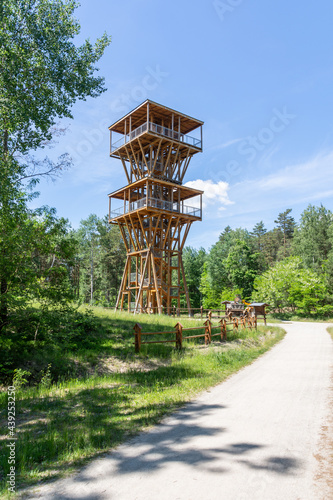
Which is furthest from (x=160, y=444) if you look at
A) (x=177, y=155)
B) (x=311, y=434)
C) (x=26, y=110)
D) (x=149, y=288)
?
(x=177, y=155)

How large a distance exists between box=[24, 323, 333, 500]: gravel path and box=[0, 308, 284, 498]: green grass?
0.41m

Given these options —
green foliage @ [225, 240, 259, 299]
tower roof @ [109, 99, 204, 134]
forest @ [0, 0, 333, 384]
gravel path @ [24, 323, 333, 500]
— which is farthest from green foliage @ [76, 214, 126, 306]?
gravel path @ [24, 323, 333, 500]

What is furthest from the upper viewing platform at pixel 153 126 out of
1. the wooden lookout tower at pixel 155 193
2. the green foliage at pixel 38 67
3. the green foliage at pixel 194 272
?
the green foliage at pixel 194 272

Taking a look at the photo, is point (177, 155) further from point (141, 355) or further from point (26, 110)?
point (141, 355)

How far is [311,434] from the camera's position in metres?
5.25

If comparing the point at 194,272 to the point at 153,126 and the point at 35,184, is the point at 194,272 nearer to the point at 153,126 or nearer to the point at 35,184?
the point at 153,126

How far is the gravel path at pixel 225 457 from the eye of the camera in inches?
142

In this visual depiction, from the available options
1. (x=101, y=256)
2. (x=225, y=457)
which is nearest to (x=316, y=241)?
(x=101, y=256)

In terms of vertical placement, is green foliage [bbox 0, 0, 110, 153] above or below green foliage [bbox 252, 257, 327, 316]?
above

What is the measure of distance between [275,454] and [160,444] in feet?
5.53

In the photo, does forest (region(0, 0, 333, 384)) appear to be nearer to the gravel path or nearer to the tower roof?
the gravel path

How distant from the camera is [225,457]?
14.4 ft

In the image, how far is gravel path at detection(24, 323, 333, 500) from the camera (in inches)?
142

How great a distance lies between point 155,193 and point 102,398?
2483cm
